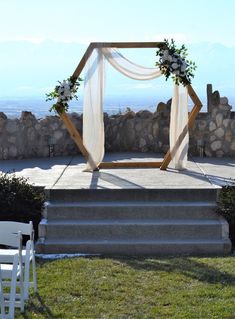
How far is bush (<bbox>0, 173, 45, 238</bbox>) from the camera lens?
28.9ft

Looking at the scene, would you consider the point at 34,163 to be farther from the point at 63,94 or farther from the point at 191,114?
the point at 191,114

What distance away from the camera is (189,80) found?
11.0 m

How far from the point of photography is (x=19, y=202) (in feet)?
29.3

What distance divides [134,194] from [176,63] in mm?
2721

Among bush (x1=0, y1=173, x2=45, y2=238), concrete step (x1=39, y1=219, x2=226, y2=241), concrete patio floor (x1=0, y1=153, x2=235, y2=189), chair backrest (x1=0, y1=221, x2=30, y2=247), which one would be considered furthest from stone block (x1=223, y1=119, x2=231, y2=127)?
chair backrest (x1=0, y1=221, x2=30, y2=247)

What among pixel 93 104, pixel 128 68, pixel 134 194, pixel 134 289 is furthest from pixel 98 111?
pixel 134 289

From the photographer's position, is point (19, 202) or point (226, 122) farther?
point (226, 122)

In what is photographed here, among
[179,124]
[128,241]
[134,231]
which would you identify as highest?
[179,124]

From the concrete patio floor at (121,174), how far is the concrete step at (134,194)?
0.24 meters

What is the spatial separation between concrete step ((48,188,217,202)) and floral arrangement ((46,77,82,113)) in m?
2.16

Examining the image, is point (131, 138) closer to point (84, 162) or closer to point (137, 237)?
point (84, 162)

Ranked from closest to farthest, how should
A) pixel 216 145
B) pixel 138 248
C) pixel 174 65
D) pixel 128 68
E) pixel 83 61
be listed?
pixel 138 248 → pixel 174 65 → pixel 83 61 → pixel 128 68 → pixel 216 145

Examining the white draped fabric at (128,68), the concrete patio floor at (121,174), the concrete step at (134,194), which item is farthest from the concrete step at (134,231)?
the white draped fabric at (128,68)

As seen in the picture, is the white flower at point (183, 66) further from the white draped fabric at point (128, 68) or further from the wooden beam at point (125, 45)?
the white draped fabric at point (128, 68)
